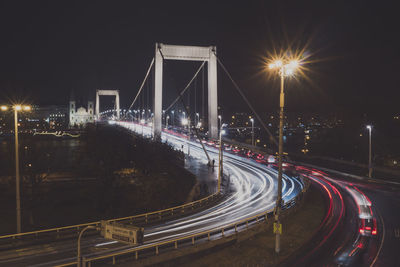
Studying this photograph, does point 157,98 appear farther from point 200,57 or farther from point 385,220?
point 385,220

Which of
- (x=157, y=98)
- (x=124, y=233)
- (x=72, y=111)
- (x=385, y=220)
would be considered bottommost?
(x=385, y=220)

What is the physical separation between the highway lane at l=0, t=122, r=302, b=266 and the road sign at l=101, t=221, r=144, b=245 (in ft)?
18.8

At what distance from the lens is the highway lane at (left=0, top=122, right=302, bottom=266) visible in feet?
38.0

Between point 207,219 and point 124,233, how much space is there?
10894 mm

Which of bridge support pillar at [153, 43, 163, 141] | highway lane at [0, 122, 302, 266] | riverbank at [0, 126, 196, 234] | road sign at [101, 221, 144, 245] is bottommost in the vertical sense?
riverbank at [0, 126, 196, 234]

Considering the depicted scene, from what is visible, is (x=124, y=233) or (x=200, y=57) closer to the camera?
(x=124, y=233)

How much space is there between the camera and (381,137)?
5400cm

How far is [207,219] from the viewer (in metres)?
16.7

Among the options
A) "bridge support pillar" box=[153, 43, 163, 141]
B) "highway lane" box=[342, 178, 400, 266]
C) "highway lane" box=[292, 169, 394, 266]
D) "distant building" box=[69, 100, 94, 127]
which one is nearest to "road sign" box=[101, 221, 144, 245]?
"highway lane" box=[292, 169, 394, 266]

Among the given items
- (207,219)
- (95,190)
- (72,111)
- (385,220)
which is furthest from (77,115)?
(385,220)

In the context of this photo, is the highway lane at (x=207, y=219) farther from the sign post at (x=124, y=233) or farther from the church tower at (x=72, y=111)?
the church tower at (x=72, y=111)

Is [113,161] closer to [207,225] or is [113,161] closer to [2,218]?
[2,218]

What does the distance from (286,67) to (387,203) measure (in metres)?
13.8

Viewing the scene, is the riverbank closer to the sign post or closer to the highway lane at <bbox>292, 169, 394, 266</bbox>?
the highway lane at <bbox>292, 169, 394, 266</bbox>
